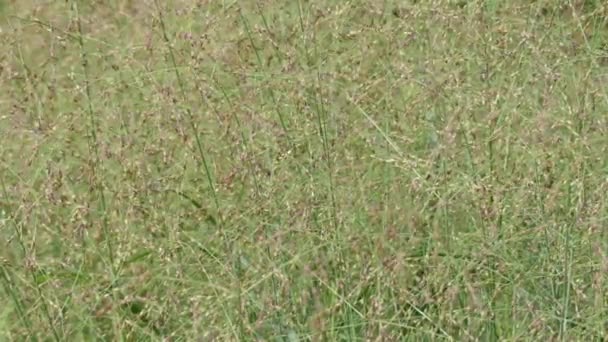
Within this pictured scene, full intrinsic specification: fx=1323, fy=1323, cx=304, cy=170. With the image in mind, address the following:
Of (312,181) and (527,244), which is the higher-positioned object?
(312,181)

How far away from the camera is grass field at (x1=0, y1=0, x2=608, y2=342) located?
2285 millimetres

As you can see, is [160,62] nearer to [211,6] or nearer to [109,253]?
[211,6]

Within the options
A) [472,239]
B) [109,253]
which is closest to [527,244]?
[472,239]

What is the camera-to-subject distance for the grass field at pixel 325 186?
2285 mm

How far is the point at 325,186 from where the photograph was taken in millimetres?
2500

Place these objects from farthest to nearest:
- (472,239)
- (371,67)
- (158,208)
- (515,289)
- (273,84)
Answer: (371,67) < (273,84) < (158,208) < (472,239) < (515,289)

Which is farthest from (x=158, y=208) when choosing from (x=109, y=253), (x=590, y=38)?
(x=590, y=38)

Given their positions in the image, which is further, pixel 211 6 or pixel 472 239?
pixel 211 6

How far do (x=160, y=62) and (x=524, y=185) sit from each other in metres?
1.17

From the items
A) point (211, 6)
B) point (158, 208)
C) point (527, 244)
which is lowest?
point (527, 244)

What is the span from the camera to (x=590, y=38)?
10.5 feet

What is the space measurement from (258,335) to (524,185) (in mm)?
547

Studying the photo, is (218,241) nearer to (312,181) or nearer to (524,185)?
(312,181)

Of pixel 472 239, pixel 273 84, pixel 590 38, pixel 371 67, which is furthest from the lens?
pixel 590 38
